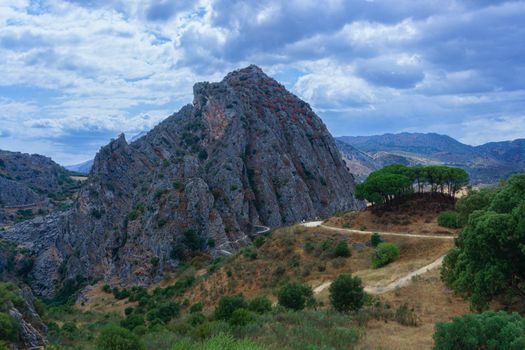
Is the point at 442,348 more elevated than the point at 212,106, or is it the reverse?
the point at 212,106

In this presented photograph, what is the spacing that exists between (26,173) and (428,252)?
147 m

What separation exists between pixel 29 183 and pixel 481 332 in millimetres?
156506

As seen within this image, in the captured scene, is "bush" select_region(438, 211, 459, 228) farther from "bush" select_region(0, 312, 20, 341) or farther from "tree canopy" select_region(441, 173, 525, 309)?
"bush" select_region(0, 312, 20, 341)

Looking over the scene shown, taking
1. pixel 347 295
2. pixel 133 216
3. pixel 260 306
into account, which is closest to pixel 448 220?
pixel 347 295

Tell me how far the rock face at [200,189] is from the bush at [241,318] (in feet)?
159

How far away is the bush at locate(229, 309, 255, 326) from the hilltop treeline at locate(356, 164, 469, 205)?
35.2m

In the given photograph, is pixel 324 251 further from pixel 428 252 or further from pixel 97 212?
pixel 97 212

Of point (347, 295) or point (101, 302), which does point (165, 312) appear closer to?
point (347, 295)

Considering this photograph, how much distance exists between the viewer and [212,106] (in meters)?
99.4

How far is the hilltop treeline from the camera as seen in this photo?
173 feet

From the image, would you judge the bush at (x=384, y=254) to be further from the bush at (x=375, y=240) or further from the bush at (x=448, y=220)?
the bush at (x=448, y=220)

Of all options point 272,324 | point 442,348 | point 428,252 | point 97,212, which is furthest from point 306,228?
point 97,212

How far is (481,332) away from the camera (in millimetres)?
14562

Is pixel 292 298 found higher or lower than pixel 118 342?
lower
